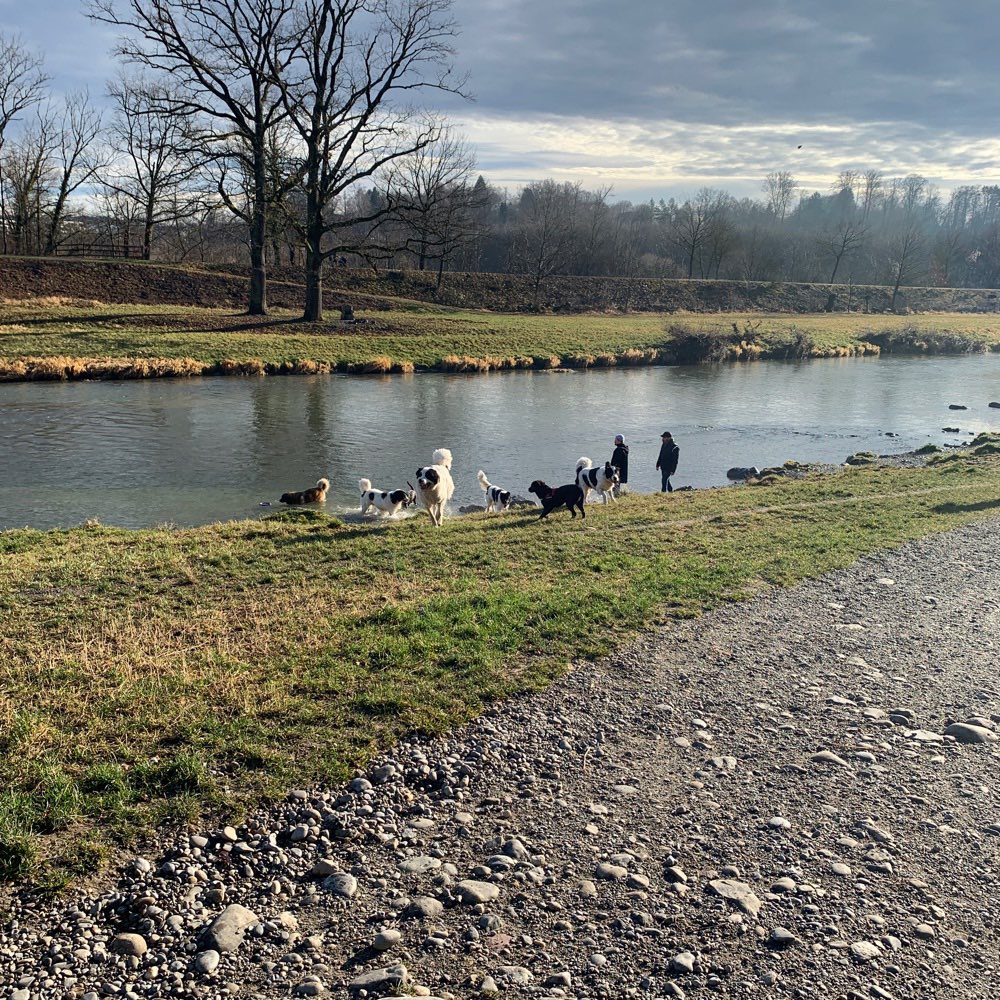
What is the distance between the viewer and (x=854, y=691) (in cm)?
718

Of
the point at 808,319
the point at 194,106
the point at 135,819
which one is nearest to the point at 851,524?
the point at 135,819

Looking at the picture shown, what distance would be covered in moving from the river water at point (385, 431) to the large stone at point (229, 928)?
1191 cm

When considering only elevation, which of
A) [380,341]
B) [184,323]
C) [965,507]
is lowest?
[965,507]

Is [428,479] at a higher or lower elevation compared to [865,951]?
higher

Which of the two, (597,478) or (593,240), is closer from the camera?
(597,478)

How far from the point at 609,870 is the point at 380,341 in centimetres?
3904

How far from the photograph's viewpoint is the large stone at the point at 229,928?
3889 millimetres

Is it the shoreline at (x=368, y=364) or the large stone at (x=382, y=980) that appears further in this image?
the shoreline at (x=368, y=364)

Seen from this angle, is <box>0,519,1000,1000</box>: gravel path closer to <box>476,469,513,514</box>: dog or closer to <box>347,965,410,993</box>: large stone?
<box>347,965,410,993</box>: large stone

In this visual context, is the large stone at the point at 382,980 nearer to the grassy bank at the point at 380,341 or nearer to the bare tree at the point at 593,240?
the grassy bank at the point at 380,341

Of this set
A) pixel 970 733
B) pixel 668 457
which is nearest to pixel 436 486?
pixel 668 457

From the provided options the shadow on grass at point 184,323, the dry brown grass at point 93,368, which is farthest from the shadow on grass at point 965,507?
the shadow on grass at point 184,323

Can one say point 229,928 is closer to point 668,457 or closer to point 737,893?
point 737,893

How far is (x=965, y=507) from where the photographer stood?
1513 cm
